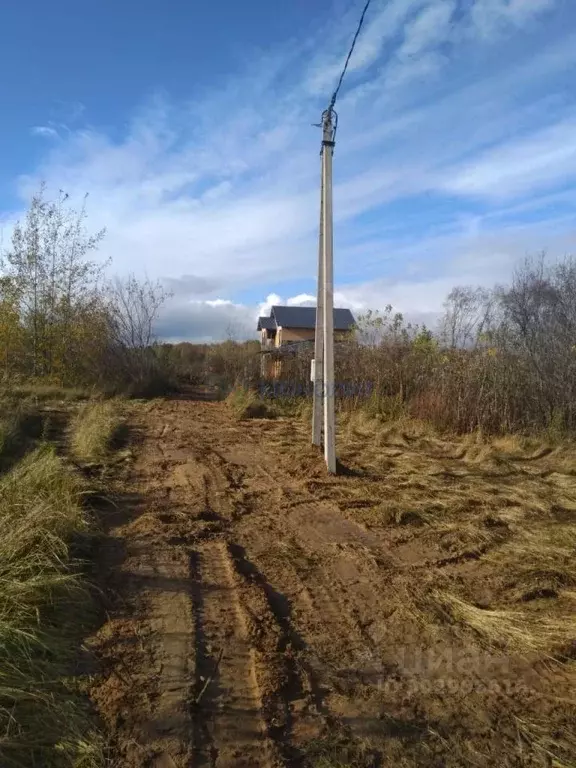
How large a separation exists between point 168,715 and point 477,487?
516cm

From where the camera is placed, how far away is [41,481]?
17.4 feet

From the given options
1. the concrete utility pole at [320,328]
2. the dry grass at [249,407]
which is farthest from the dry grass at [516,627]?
the dry grass at [249,407]

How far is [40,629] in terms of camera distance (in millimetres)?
3070

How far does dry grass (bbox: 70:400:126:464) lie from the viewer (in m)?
7.92

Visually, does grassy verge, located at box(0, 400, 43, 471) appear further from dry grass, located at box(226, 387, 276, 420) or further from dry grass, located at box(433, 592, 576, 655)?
dry grass, located at box(433, 592, 576, 655)

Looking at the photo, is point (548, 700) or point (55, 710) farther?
point (548, 700)

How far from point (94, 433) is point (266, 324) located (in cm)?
3940

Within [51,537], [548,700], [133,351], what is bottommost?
[548,700]

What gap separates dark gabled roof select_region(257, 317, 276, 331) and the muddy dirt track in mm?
41192

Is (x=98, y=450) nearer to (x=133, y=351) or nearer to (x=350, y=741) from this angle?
(x=350, y=741)

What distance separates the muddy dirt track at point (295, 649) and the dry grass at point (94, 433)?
2.09m

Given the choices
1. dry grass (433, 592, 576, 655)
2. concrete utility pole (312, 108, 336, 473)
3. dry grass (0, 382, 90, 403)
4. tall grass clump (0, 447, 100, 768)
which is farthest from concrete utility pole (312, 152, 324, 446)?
dry grass (0, 382, 90, 403)

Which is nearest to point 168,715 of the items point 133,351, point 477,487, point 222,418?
point 477,487

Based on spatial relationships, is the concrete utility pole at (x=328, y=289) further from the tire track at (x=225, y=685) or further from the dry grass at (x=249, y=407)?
the dry grass at (x=249, y=407)
